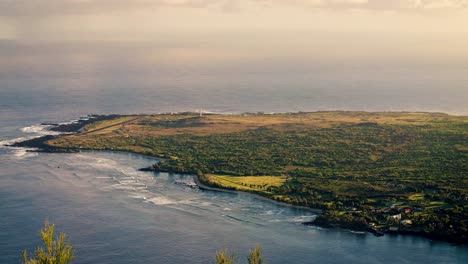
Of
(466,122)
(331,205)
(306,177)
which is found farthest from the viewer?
(466,122)

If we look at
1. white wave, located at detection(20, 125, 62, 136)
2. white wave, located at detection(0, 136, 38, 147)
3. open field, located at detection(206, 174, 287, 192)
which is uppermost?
white wave, located at detection(20, 125, 62, 136)

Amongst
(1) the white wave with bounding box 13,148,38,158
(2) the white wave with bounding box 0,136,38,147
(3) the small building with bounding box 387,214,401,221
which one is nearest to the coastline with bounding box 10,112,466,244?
(1) the white wave with bounding box 13,148,38,158

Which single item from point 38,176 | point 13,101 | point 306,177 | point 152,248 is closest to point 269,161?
point 306,177

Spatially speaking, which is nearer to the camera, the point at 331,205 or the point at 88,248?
the point at 88,248

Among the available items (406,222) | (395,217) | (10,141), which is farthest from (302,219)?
(10,141)

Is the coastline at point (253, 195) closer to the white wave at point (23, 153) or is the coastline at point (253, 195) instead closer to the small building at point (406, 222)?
the small building at point (406, 222)

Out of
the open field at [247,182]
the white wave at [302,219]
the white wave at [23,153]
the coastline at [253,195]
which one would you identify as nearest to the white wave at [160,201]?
the coastline at [253,195]

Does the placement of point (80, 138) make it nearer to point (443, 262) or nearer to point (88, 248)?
point (88, 248)

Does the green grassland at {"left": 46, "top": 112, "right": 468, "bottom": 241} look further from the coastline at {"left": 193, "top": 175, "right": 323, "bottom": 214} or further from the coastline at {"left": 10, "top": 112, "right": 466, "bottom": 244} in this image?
the coastline at {"left": 193, "top": 175, "right": 323, "bottom": 214}

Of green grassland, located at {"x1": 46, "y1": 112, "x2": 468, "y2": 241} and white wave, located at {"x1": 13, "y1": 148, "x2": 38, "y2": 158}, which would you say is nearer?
green grassland, located at {"x1": 46, "y1": 112, "x2": 468, "y2": 241}
